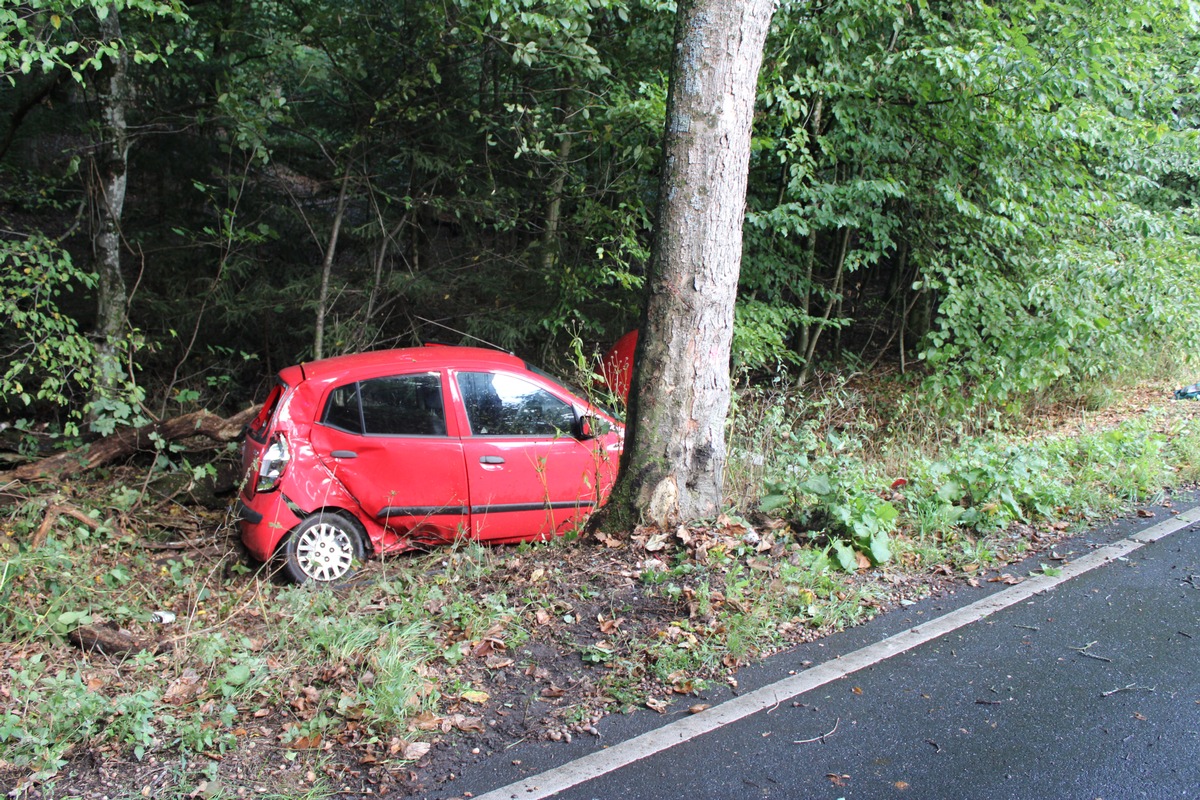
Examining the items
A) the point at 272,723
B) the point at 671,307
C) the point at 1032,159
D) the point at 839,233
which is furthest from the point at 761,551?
the point at 839,233

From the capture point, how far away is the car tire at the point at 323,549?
19.3 feet

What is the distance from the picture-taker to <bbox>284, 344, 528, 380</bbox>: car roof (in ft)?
20.5

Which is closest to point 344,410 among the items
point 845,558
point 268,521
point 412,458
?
point 412,458

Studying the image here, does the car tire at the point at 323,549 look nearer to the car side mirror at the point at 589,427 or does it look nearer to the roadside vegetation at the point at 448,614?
the roadside vegetation at the point at 448,614

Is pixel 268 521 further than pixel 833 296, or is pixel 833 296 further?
pixel 833 296

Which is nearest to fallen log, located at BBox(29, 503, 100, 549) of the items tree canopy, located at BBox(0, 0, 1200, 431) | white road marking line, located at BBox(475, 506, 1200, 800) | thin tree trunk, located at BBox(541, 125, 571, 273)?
tree canopy, located at BBox(0, 0, 1200, 431)

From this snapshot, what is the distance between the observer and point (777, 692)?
3.88 meters

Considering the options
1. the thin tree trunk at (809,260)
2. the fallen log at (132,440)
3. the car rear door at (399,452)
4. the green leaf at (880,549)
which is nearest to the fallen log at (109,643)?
the car rear door at (399,452)

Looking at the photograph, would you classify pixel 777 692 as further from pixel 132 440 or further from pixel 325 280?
pixel 325 280

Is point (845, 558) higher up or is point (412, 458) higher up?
point (412, 458)

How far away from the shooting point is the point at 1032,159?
31.7ft

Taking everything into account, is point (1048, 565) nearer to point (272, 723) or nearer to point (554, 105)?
point (272, 723)

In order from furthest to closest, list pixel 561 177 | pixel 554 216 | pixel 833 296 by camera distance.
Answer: pixel 833 296, pixel 554 216, pixel 561 177

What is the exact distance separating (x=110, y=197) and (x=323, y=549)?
17.5 feet
